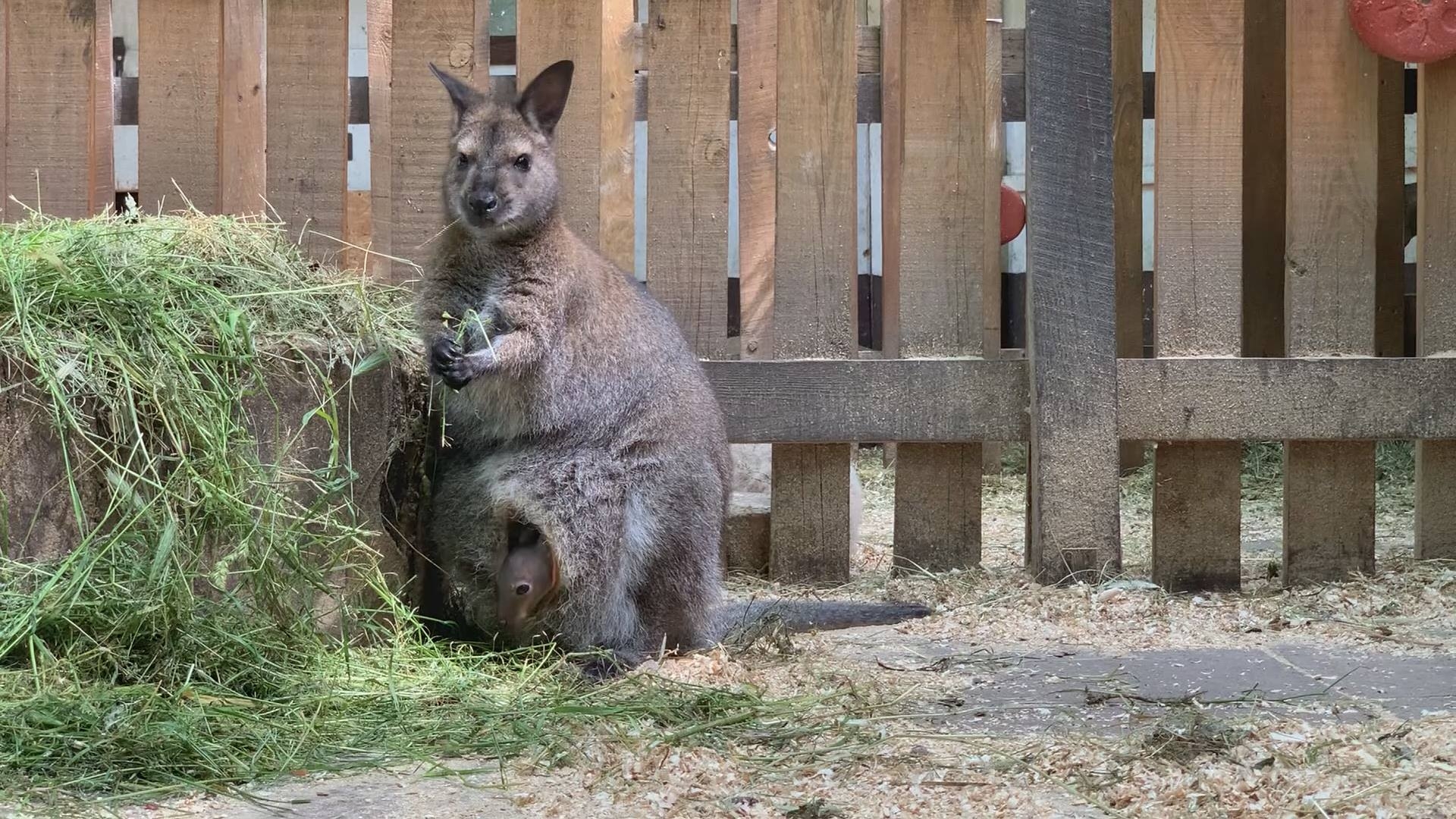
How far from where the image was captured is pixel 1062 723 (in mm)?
3664

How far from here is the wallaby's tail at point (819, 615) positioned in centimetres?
470

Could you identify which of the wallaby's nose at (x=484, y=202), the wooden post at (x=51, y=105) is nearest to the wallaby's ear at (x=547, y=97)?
the wallaby's nose at (x=484, y=202)

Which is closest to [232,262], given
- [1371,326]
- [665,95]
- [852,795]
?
[665,95]

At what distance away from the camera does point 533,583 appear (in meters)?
4.30

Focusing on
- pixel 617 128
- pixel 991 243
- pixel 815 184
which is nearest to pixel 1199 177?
pixel 991 243

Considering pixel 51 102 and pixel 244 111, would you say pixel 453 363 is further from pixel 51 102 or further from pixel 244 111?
pixel 51 102

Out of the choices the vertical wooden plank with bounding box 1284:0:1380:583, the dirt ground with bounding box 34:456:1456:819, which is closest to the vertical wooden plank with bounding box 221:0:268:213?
the dirt ground with bounding box 34:456:1456:819

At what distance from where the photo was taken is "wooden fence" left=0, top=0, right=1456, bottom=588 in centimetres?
529

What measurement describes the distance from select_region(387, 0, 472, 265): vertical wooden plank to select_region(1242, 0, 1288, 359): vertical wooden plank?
395cm

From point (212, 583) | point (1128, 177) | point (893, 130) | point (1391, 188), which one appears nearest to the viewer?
point (212, 583)

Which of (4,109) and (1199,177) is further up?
(4,109)

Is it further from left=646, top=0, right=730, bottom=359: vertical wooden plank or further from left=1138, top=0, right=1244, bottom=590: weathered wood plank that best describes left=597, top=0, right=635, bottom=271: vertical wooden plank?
left=1138, top=0, right=1244, bottom=590: weathered wood plank

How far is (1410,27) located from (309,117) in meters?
3.95

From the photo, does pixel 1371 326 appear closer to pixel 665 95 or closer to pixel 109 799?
pixel 665 95
